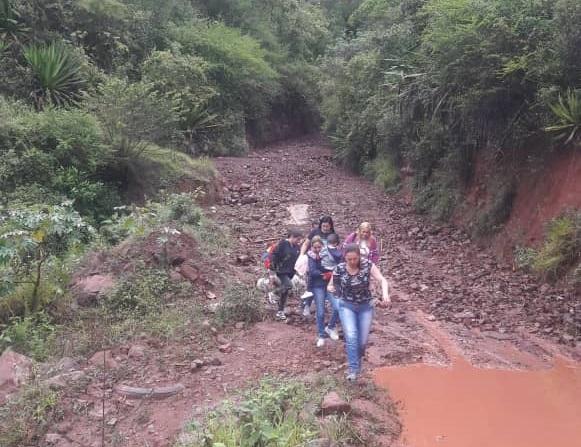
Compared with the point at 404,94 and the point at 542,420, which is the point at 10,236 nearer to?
the point at 542,420

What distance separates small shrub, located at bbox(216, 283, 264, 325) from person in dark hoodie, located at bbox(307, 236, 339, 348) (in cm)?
99

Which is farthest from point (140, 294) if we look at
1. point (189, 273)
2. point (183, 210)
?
point (183, 210)

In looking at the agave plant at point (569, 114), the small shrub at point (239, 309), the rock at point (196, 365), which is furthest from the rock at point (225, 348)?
the agave plant at point (569, 114)

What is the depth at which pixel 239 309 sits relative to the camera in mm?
7188

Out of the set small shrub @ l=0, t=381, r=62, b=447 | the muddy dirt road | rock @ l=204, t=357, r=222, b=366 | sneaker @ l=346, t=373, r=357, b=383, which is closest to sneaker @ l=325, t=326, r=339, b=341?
the muddy dirt road

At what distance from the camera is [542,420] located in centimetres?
529

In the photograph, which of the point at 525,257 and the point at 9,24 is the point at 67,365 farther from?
the point at 9,24

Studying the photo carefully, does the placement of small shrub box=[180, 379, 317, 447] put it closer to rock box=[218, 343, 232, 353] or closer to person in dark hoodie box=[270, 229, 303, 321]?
rock box=[218, 343, 232, 353]

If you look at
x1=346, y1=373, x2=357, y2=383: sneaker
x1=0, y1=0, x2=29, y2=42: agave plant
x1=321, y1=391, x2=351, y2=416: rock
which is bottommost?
x1=346, y1=373, x2=357, y2=383: sneaker

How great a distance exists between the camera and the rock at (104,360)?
6176 millimetres

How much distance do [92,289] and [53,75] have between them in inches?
335

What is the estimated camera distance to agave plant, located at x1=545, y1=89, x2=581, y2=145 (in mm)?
8578

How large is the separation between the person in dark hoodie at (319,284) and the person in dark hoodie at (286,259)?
2.06 ft

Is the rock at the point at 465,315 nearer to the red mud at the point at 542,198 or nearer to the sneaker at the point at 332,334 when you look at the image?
the sneaker at the point at 332,334
